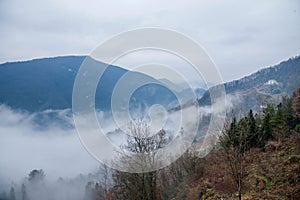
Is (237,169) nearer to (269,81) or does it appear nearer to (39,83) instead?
(269,81)

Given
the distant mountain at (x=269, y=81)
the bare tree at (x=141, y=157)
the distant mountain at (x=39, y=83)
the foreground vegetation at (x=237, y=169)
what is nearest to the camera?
the bare tree at (x=141, y=157)

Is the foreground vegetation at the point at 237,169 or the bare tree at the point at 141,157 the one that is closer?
the bare tree at the point at 141,157

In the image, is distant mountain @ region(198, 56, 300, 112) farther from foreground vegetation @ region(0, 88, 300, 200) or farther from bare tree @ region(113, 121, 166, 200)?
bare tree @ region(113, 121, 166, 200)

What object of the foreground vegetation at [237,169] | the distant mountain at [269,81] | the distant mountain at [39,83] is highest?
the distant mountain at [39,83]

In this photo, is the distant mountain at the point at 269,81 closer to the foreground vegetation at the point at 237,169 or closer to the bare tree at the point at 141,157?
the foreground vegetation at the point at 237,169

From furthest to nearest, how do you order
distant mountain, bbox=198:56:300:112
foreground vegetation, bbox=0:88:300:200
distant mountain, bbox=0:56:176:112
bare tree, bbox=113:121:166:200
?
distant mountain, bbox=0:56:176:112
distant mountain, bbox=198:56:300:112
foreground vegetation, bbox=0:88:300:200
bare tree, bbox=113:121:166:200

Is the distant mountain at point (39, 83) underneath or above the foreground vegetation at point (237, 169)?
above

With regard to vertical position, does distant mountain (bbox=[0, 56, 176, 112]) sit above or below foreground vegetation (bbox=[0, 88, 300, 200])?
above

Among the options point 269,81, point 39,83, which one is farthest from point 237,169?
point 39,83

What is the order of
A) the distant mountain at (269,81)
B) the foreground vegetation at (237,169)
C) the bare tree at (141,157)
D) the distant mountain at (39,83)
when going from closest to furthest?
the bare tree at (141,157), the foreground vegetation at (237,169), the distant mountain at (269,81), the distant mountain at (39,83)

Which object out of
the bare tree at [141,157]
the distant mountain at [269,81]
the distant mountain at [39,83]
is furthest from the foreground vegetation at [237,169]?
the distant mountain at [39,83]

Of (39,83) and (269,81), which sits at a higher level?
(39,83)

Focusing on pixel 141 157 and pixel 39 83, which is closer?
pixel 141 157

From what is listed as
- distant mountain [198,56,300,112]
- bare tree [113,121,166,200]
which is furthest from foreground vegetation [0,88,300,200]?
distant mountain [198,56,300,112]
